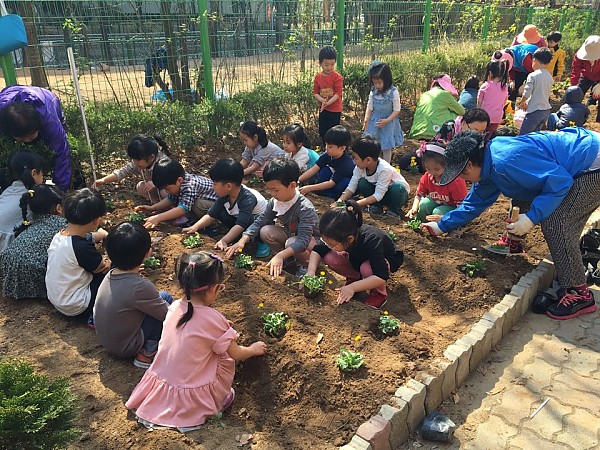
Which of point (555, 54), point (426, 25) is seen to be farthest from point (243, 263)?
point (555, 54)

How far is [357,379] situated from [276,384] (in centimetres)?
51

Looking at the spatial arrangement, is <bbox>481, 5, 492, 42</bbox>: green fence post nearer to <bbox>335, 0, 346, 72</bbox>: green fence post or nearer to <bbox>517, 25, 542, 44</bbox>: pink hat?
<bbox>517, 25, 542, 44</bbox>: pink hat

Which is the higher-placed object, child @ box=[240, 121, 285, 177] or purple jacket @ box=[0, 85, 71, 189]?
purple jacket @ box=[0, 85, 71, 189]

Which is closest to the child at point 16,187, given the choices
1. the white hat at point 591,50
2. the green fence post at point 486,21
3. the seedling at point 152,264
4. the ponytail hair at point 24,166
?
the ponytail hair at point 24,166

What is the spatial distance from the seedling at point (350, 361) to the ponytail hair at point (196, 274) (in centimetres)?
89

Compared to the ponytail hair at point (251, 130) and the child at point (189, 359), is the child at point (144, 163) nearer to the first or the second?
the ponytail hair at point (251, 130)

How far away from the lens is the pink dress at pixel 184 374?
2662 millimetres

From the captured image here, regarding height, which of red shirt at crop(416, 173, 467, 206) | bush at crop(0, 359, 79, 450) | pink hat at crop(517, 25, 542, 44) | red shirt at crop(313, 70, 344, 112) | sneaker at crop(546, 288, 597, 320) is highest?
pink hat at crop(517, 25, 542, 44)

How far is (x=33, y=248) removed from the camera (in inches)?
150

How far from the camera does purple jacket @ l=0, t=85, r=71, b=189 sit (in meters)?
4.89

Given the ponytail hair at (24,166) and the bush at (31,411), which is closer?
the bush at (31,411)

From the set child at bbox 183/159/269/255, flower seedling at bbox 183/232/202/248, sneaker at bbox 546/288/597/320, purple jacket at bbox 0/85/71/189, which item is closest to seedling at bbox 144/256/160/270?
flower seedling at bbox 183/232/202/248

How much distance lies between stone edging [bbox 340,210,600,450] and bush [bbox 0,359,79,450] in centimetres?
134

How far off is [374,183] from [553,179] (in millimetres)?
2111
